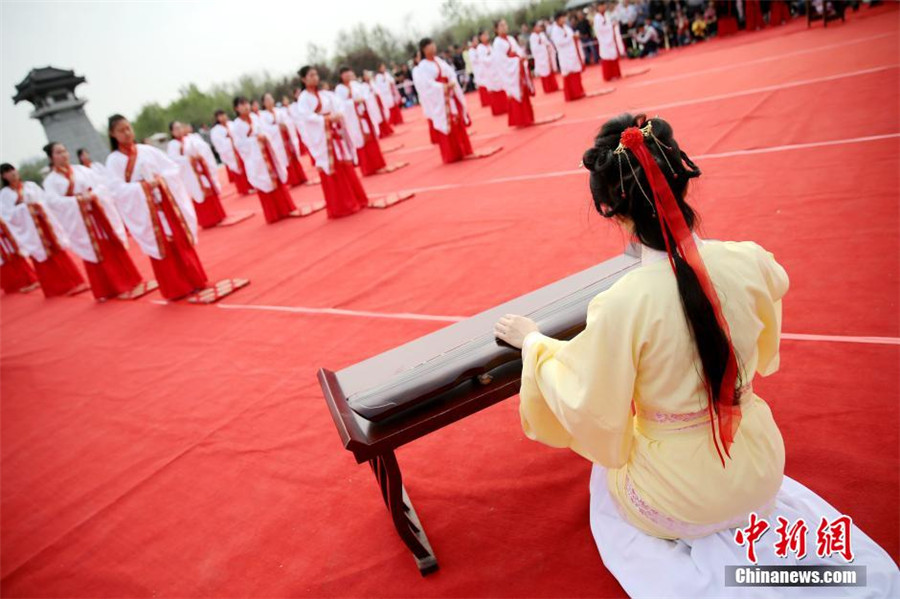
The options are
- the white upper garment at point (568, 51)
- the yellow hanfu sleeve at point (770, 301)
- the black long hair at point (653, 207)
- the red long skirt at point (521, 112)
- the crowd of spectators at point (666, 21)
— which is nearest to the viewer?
the black long hair at point (653, 207)

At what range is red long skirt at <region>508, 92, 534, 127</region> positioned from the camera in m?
9.78

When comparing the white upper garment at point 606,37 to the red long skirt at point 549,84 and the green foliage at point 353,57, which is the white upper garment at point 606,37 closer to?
the red long skirt at point 549,84

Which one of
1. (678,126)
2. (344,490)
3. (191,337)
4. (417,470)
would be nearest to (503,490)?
(417,470)

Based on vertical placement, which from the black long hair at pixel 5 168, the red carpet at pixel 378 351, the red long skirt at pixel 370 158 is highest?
the black long hair at pixel 5 168

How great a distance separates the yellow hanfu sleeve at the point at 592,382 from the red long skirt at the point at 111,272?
6557 mm

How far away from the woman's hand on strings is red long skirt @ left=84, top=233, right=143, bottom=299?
633 centimetres

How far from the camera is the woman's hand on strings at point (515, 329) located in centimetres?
168

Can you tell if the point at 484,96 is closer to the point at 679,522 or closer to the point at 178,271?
the point at 178,271

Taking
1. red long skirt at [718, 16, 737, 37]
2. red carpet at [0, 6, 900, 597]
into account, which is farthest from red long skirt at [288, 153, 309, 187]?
red long skirt at [718, 16, 737, 37]

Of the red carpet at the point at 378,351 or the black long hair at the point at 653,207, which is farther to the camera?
the red carpet at the point at 378,351

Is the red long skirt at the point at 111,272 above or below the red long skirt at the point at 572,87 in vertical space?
below

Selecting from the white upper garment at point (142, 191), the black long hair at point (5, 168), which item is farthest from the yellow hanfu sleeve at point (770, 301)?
the black long hair at point (5, 168)

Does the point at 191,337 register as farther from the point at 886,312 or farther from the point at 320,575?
the point at 886,312

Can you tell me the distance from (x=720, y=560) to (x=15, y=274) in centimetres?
1076
